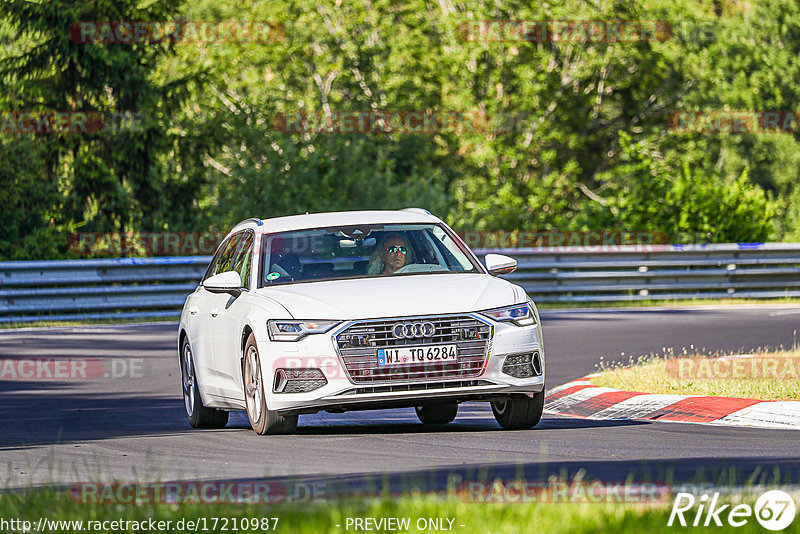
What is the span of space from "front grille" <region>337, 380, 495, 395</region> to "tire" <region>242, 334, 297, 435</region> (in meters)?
0.59

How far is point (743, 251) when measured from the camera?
86.5 ft

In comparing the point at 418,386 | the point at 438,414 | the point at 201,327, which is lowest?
the point at 438,414

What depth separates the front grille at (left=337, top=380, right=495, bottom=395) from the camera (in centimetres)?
958

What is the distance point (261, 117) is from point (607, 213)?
8.82 metres

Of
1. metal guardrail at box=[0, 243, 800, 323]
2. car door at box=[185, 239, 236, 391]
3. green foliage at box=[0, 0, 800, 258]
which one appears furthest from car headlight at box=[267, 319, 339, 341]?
green foliage at box=[0, 0, 800, 258]

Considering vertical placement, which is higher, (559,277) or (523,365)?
(523,365)

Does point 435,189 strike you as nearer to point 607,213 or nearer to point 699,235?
point 607,213

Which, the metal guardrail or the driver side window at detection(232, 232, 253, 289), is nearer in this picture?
the driver side window at detection(232, 232, 253, 289)

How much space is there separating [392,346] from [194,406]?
2.55 meters

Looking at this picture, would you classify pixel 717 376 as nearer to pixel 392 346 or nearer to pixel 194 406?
pixel 392 346

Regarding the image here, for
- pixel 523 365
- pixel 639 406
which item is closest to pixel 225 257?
pixel 523 365

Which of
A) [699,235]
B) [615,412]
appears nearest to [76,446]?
[615,412]

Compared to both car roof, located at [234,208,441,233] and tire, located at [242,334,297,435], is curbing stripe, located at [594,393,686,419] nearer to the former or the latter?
car roof, located at [234,208,441,233]

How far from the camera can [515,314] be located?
9.94 metres
